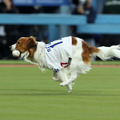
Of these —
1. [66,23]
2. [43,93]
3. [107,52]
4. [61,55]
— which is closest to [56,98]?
[43,93]

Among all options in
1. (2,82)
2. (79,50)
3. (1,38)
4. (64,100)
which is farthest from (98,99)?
(1,38)

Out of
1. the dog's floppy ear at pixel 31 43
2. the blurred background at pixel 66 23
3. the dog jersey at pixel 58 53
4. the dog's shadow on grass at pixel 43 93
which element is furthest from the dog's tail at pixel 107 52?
the blurred background at pixel 66 23

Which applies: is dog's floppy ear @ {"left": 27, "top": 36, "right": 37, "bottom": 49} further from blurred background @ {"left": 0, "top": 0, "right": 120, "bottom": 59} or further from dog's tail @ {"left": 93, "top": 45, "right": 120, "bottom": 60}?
blurred background @ {"left": 0, "top": 0, "right": 120, "bottom": 59}

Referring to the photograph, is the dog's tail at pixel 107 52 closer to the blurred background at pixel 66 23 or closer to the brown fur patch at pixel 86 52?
the brown fur patch at pixel 86 52

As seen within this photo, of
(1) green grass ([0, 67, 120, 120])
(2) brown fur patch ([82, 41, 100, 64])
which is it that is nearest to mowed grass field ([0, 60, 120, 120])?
(1) green grass ([0, 67, 120, 120])

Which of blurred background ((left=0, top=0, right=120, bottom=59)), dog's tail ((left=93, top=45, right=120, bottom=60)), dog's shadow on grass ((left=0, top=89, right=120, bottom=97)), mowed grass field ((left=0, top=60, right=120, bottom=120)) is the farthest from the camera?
blurred background ((left=0, top=0, right=120, bottom=59))

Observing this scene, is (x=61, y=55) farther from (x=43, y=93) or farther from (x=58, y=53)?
(x=43, y=93)
